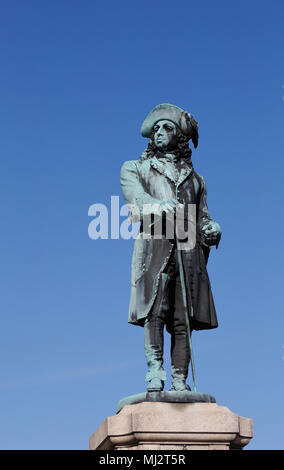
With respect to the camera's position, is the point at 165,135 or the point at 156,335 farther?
the point at 165,135

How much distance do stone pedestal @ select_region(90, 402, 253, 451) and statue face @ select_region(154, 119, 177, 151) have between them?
10.8 ft

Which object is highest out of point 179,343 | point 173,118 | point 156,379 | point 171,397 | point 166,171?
point 173,118

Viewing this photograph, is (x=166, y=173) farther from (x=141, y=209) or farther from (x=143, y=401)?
(x=143, y=401)

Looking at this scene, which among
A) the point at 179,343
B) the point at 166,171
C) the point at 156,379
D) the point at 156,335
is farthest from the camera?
the point at 166,171

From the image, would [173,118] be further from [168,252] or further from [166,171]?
[168,252]

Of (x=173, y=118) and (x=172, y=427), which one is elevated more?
(x=173, y=118)

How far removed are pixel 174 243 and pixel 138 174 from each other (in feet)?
3.39

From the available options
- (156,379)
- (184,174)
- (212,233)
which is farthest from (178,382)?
(184,174)

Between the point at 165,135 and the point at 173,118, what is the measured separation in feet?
0.83

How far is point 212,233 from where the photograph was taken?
1045cm

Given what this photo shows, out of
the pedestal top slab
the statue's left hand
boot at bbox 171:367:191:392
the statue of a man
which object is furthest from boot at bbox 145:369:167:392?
the statue's left hand

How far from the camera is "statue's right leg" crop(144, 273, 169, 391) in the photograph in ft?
32.1

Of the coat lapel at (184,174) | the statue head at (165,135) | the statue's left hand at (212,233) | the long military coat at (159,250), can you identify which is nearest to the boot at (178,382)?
the long military coat at (159,250)
